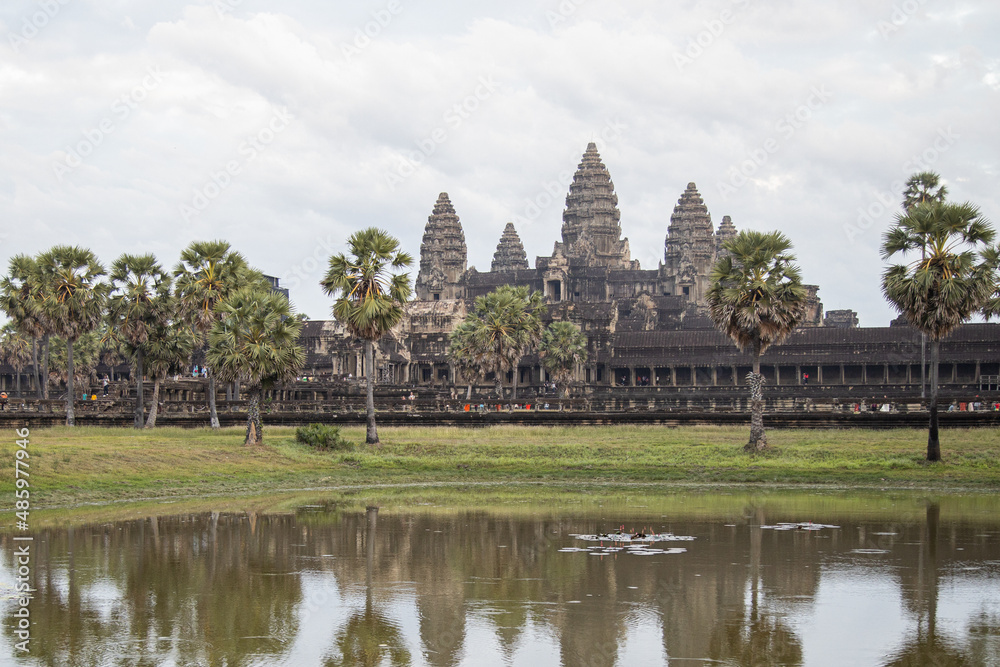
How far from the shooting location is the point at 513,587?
19.4 meters

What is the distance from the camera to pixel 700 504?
3120 centimetres

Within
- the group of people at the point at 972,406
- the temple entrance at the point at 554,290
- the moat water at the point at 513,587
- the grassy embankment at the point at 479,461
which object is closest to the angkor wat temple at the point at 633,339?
the temple entrance at the point at 554,290

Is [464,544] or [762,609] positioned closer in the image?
[762,609]

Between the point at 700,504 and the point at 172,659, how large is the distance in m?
19.1

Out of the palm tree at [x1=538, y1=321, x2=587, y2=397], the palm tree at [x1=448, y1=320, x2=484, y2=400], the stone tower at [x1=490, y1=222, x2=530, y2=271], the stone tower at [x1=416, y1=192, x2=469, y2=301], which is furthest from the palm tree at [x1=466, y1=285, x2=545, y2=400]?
the stone tower at [x1=490, y1=222, x2=530, y2=271]

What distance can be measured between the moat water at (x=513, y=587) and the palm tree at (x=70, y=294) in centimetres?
2932

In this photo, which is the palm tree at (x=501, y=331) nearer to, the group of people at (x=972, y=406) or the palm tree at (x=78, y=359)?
the group of people at (x=972, y=406)

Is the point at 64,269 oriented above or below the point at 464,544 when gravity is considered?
above

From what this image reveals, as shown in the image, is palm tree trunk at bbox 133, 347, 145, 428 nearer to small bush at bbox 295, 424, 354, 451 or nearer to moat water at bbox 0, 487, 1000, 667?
small bush at bbox 295, 424, 354, 451

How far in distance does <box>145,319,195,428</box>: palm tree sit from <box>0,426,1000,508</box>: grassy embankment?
5137 millimetres

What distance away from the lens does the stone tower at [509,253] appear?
17800 centimetres

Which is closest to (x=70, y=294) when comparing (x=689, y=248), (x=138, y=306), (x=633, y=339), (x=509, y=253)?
(x=138, y=306)

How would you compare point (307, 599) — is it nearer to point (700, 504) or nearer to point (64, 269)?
point (700, 504)

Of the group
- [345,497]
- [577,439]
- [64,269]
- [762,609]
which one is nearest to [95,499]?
[345,497]
